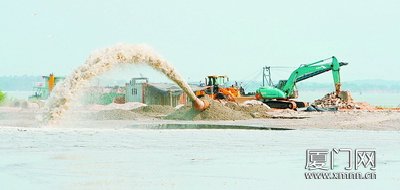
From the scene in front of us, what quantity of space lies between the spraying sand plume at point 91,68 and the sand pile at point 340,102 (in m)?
18.8

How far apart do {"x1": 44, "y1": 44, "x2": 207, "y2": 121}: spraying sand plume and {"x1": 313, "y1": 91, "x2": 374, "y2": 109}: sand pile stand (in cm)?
1878

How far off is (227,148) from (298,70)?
28848 mm

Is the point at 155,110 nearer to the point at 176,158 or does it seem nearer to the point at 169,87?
the point at 169,87

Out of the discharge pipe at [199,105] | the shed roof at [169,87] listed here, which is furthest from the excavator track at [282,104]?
the discharge pipe at [199,105]

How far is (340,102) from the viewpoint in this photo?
43.8m

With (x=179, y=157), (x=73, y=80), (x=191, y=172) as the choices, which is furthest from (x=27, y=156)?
(x=73, y=80)

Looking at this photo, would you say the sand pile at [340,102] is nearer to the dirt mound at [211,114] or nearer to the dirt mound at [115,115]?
the dirt mound at [211,114]

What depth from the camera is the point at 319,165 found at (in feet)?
42.9

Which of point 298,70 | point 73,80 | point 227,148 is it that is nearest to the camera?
point 227,148

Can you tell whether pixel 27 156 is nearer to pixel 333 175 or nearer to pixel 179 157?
pixel 179 157

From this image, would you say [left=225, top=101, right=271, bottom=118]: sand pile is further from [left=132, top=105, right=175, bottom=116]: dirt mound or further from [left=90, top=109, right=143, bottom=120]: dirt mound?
[left=90, top=109, right=143, bottom=120]: dirt mound

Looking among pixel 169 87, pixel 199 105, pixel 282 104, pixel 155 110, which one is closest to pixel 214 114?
pixel 199 105

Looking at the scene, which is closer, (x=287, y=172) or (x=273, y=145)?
(x=287, y=172)

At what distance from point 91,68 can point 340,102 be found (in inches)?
926
